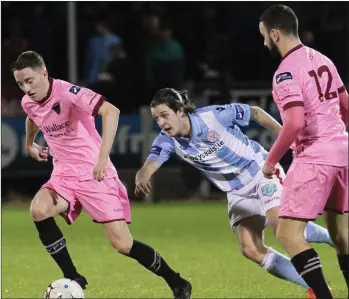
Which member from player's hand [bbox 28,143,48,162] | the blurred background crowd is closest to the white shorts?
player's hand [bbox 28,143,48,162]

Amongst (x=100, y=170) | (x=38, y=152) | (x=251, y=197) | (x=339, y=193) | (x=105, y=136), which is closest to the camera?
(x=339, y=193)

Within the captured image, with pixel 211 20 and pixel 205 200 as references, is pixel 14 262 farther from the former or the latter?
pixel 211 20

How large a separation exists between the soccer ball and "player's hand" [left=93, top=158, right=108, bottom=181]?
0.74 meters

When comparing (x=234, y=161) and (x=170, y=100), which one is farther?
(x=234, y=161)

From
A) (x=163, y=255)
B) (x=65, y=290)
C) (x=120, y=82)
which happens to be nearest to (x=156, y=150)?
(x=65, y=290)

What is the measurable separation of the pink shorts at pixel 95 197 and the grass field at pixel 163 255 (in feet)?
2.72

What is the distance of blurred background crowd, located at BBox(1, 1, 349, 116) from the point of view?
1625 centimetres

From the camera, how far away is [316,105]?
6.79 m

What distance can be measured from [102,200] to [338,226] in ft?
5.83

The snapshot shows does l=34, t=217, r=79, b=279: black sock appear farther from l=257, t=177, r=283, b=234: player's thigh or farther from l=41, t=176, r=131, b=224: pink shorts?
l=257, t=177, r=283, b=234: player's thigh

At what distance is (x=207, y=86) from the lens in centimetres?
1598

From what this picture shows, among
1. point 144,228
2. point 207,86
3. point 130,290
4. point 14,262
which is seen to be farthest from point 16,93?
point 130,290

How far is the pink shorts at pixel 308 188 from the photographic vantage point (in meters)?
6.68

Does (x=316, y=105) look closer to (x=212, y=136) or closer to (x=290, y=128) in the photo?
(x=290, y=128)
